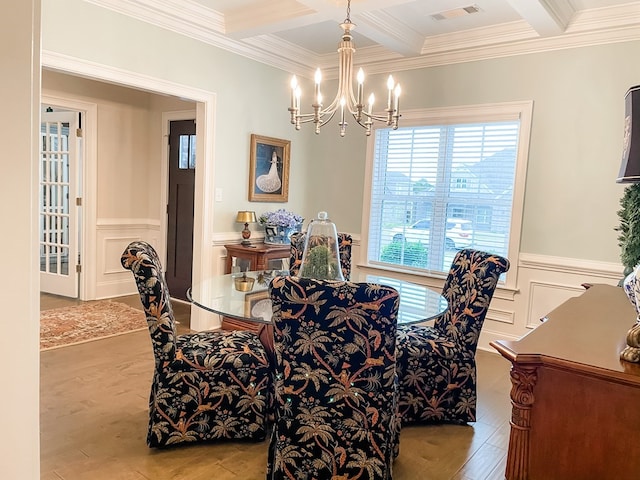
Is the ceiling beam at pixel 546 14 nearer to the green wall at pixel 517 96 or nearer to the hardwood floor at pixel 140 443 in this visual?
the green wall at pixel 517 96

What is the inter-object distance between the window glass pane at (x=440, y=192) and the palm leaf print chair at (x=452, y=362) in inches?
59.9

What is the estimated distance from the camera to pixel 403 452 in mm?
2445

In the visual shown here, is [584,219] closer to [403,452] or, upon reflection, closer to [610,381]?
[403,452]

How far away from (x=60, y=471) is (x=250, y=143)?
317 centimetres

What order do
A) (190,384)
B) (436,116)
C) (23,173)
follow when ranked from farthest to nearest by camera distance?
(436,116) → (190,384) → (23,173)

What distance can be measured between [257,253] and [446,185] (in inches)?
72.9

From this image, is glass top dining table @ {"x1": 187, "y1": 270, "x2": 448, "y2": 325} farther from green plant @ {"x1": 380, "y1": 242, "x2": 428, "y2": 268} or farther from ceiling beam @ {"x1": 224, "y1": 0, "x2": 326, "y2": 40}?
ceiling beam @ {"x1": 224, "y1": 0, "x2": 326, "y2": 40}

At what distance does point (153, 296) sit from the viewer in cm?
224

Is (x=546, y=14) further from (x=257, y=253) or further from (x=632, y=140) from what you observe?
(x=257, y=253)

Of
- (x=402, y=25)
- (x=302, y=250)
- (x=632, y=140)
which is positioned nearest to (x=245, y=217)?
(x=302, y=250)

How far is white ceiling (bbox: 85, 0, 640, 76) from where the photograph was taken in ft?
11.1

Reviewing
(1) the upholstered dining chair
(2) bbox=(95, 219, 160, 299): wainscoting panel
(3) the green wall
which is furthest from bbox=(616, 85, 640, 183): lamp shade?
(2) bbox=(95, 219, 160, 299): wainscoting panel

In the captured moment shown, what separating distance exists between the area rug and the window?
251 cm

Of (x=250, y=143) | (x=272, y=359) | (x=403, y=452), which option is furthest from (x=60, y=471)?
(x=250, y=143)
